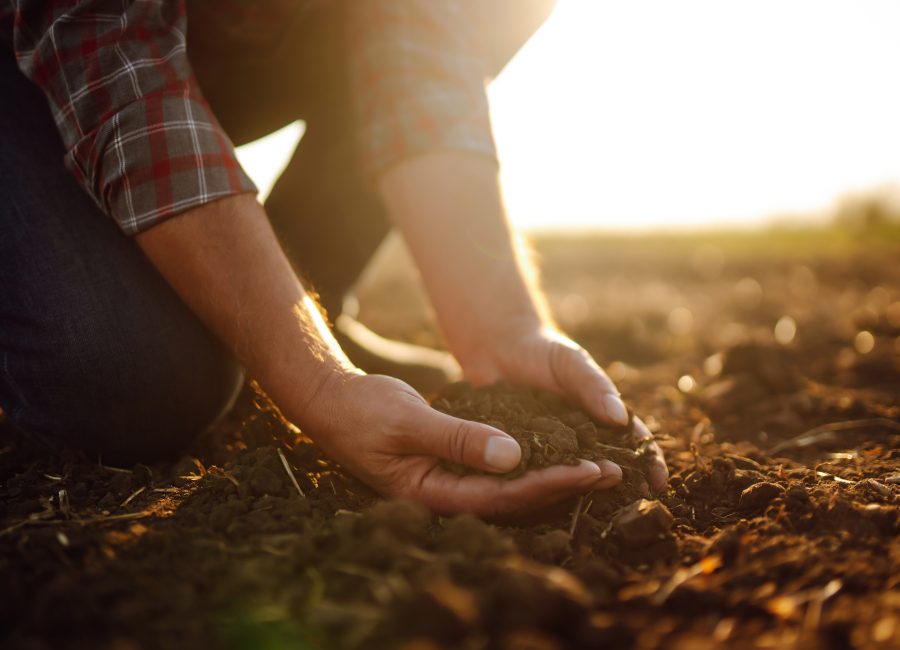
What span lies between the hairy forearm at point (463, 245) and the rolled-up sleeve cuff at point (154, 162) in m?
0.67

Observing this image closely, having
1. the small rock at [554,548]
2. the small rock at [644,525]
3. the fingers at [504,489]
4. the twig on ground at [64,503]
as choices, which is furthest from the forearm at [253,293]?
the small rock at [644,525]

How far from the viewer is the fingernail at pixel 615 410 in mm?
1528

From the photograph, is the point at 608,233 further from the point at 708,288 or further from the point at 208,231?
the point at 208,231

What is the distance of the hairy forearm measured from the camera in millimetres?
1950

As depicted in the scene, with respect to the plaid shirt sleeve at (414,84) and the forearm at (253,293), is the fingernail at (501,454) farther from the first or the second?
the plaid shirt sleeve at (414,84)

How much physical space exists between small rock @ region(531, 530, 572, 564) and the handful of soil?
15 cm

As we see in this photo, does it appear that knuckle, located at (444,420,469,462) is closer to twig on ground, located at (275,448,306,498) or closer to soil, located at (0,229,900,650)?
soil, located at (0,229,900,650)

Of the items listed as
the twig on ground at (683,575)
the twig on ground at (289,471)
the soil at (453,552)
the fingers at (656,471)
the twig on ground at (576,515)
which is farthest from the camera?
the fingers at (656,471)

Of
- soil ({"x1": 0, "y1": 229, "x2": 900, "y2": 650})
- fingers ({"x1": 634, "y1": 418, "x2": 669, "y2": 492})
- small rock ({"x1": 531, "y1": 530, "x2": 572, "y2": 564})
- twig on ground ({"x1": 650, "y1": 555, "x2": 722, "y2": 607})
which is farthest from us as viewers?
fingers ({"x1": 634, "y1": 418, "x2": 669, "y2": 492})

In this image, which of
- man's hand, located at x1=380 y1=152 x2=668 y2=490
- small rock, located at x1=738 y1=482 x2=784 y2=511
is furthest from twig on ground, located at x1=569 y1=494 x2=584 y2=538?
man's hand, located at x1=380 y1=152 x2=668 y2=490

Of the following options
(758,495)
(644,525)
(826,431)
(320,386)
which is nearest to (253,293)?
(320,386)

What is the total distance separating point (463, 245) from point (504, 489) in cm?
95

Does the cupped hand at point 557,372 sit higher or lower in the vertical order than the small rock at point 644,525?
higher

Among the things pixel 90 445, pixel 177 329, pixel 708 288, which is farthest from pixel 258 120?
pixel 708 288
